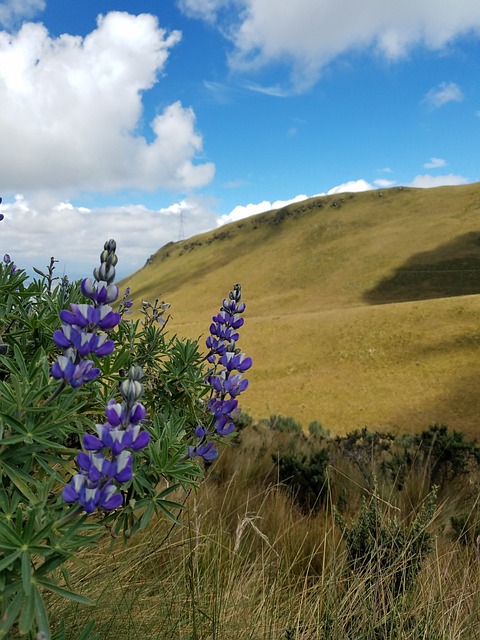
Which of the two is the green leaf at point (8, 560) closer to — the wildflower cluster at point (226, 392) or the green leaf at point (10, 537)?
the green leaf at point (10, 537)

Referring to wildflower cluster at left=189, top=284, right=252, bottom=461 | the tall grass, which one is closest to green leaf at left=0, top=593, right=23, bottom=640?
the tall grass

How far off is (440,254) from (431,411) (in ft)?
145

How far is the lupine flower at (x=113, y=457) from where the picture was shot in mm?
1310

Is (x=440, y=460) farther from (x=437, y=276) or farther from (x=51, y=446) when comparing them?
(x=437, y=276)

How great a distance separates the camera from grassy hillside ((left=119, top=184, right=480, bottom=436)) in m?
19.9

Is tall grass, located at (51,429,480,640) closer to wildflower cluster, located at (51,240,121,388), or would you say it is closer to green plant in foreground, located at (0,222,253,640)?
green plant in foreground, located at (0,222,253,640)

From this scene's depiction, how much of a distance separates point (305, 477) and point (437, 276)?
164ft

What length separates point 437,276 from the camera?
166 feet

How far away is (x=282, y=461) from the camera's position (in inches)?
227

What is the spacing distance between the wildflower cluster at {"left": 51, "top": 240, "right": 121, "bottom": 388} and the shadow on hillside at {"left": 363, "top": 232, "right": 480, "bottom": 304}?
46973mm

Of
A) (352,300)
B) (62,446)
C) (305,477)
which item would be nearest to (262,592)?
(62,446)

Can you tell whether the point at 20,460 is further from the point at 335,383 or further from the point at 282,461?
the point at 335,383

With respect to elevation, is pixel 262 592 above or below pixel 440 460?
above

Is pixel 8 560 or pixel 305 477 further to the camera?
pixel 305 477
